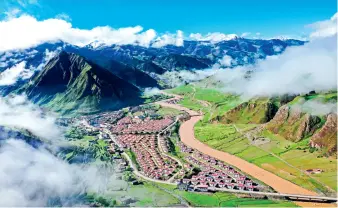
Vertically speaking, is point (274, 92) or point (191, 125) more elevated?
point (274, 92)

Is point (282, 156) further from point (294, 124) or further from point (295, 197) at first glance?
point (295, 197)

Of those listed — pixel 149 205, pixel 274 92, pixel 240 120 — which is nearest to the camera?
pixel 149 205

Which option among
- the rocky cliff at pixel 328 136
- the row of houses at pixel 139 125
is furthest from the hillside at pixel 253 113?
the rocky cliff at pixel 328 136

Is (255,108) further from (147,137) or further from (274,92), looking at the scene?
(147,137)

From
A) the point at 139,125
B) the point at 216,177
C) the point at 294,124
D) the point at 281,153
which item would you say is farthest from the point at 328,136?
the point at 139,125

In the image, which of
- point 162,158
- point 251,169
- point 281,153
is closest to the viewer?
point 251,169

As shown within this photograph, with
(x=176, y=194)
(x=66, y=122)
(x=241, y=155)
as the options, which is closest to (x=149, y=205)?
(x=176, y=194)

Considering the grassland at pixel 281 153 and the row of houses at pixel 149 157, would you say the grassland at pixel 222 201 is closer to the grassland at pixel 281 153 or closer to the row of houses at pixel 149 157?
the grassland at pixel 281 153
